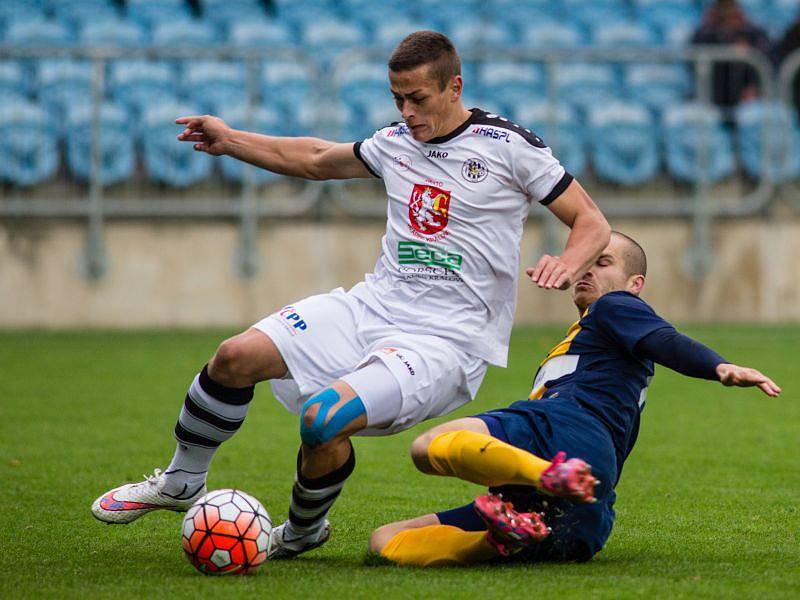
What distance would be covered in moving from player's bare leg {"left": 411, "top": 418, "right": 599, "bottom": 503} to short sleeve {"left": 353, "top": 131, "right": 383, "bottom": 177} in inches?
48.1

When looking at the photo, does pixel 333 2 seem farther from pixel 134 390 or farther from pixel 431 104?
pixel 431 104

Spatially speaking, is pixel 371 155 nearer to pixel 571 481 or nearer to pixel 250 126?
pixel 571 481

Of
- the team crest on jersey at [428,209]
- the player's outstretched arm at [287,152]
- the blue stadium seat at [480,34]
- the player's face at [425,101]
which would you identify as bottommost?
the blue stadium seat at [480,34]

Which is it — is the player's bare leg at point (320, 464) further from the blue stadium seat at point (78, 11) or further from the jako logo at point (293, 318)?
the blue stadium seat at point (78, 11)

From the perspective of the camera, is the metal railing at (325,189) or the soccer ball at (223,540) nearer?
the soccer ball at (223,540)

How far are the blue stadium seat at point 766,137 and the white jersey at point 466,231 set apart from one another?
9587mm

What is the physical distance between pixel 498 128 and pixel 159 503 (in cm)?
195

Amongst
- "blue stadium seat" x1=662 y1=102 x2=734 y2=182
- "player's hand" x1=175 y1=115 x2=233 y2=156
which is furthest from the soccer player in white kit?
"blue stadium seat" x1=662 y1=102 x2=734 y2=182

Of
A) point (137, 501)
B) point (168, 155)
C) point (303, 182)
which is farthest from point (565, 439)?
point (168, 155)

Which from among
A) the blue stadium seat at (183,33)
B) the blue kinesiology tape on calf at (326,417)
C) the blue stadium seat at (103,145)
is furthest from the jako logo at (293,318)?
the blue stadium seat at (183,33)

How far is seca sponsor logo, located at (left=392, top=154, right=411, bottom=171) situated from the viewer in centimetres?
528

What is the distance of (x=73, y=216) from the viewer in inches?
538

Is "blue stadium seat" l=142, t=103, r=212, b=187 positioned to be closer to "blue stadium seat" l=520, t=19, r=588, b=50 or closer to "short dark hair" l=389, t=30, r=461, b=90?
"blue stadium seat" l=520, t=19, r=588, b=50

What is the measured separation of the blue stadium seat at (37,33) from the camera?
14898 mm
